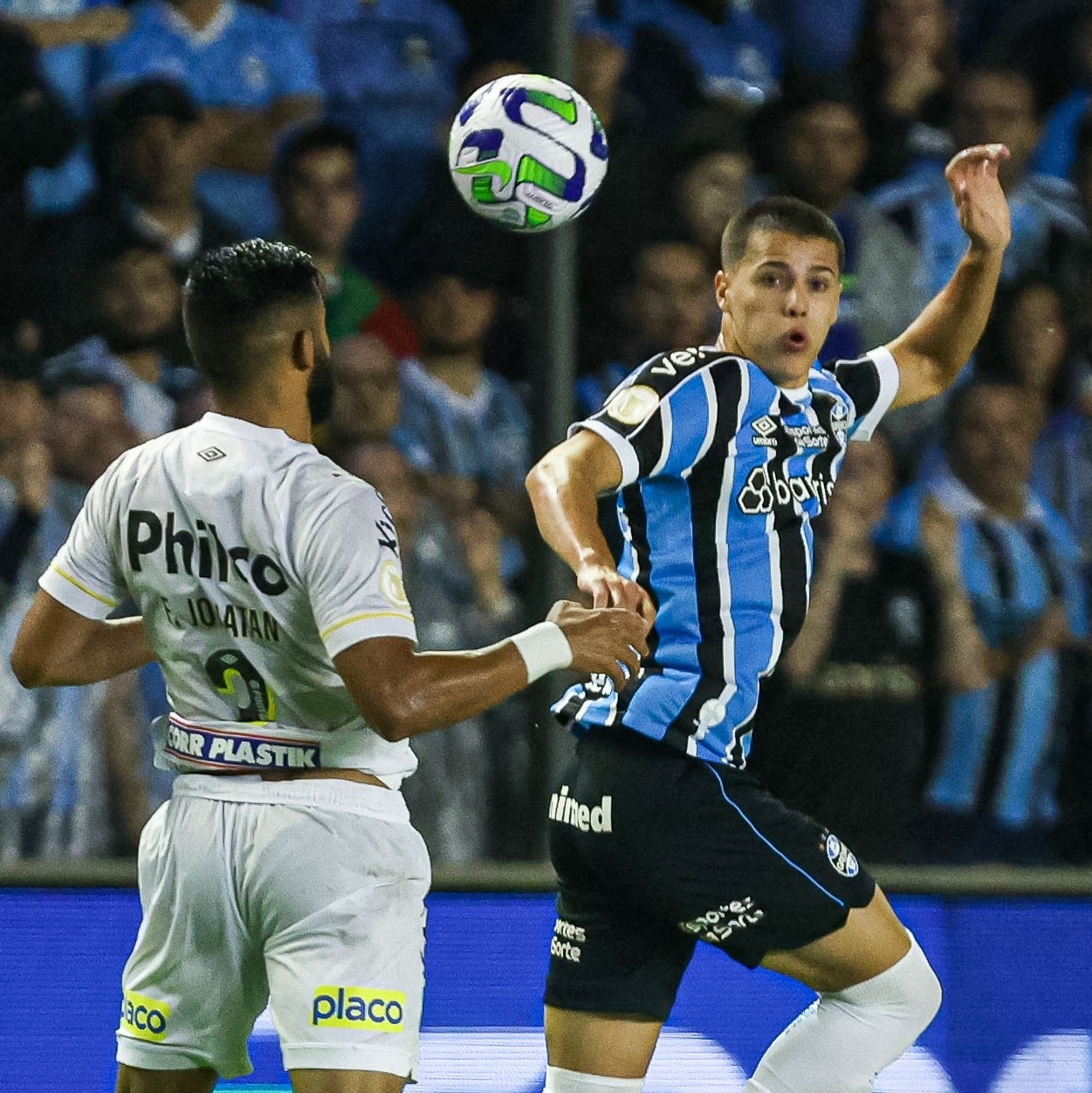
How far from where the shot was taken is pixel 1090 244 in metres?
5.49

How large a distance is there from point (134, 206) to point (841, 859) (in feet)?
9.88

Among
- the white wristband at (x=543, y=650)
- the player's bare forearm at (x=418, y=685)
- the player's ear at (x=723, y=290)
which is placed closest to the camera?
the player's bare forearm at (x=418, y=685)

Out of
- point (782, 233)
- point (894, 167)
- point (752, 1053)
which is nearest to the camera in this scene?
point (782, 233)

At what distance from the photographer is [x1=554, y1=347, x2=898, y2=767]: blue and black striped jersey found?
319 cm

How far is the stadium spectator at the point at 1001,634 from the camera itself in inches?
200

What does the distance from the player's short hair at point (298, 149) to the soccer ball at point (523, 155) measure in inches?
64.4

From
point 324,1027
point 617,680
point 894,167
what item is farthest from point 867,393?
point 894,167

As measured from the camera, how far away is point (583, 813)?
3234mm

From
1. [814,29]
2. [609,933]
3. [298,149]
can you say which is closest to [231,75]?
[298,149]

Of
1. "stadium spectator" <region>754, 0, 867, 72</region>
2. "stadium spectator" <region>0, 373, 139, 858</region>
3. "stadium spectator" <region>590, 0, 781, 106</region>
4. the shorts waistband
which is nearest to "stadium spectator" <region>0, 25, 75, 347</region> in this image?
"stadium spectator" <region>0, 373, 139, 858</region>

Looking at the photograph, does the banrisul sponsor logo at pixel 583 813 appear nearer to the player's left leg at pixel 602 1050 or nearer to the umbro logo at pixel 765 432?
the player's left leg at pixel 602 1050

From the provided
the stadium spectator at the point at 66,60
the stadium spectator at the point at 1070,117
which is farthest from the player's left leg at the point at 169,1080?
the stadium spectator at the point at 1070,117

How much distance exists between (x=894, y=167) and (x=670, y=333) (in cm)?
88

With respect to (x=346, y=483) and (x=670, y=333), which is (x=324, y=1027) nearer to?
(x=346, y=483)
